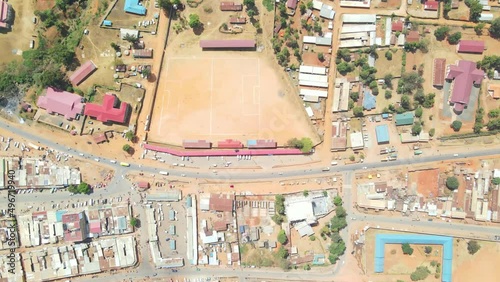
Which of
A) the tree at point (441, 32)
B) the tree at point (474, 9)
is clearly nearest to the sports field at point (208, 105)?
the tree at point (441, 32)

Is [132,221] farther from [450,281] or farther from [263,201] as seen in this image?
[450,281]

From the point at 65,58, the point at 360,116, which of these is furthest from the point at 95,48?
the point at 360,116

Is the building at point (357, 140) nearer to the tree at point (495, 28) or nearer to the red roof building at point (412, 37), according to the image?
the red roof building at point (412, 37)

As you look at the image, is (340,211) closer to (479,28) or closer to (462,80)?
(462,80)

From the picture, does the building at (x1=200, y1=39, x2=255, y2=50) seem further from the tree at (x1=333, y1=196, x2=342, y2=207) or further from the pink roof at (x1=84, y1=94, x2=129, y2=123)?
the tree at (x1=333, y1=196, x2=342, y2=207)

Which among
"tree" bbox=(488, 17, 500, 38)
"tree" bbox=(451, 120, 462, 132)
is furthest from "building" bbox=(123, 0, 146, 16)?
"tree" bbox=(488, 17, 500, 38)

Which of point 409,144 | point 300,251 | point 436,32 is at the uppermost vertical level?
point 436,32
